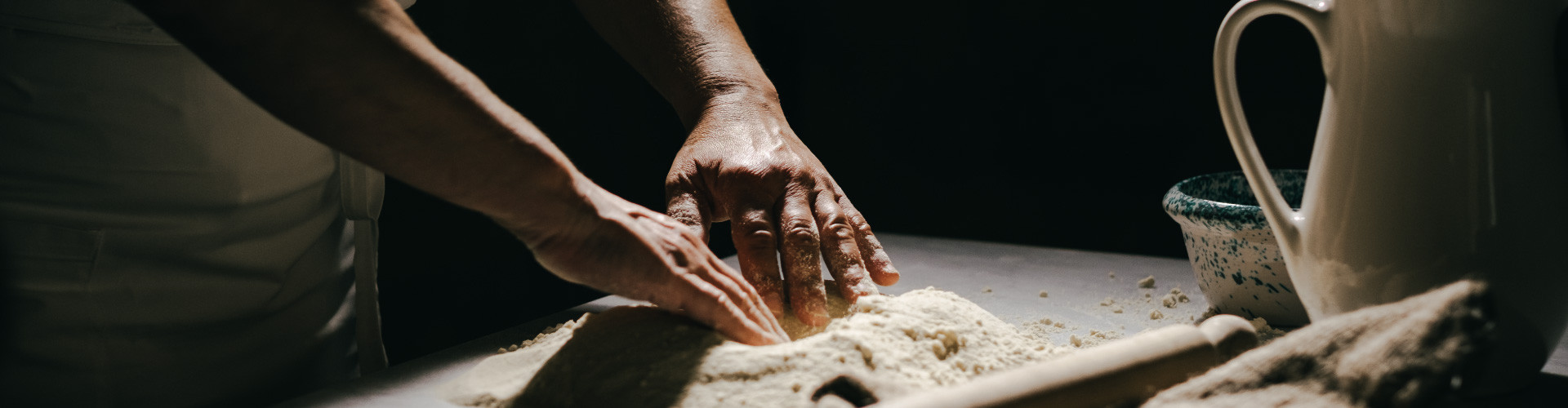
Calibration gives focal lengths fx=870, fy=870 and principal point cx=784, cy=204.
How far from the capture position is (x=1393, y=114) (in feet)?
1.96

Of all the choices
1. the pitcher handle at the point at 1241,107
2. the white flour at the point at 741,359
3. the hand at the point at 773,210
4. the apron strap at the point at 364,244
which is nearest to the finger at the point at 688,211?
the hand at the point at 773,210

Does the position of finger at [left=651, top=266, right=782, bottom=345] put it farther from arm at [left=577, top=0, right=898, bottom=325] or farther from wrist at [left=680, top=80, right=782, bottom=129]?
wrist at [left=680, top=80, right=782, bottom=129]

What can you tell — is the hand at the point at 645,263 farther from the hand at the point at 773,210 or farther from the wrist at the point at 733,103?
the wrist at the point at 733,103

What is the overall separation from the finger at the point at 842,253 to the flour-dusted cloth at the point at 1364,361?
405 mm

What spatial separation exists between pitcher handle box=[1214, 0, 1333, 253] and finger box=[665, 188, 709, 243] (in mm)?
481

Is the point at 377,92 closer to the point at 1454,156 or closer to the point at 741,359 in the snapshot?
the point at 741,359

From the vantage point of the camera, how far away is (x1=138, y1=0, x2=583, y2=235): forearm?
19.4 inches

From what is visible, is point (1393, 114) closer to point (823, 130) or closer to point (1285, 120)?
point (1285, 120)

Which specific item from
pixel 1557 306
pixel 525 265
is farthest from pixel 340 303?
pixel 1557 306

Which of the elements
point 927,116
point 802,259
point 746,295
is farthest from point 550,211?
point 927,116

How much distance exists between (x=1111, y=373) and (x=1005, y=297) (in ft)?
2.14

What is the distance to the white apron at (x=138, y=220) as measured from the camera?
2.55 feet

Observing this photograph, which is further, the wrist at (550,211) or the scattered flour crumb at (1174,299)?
the scattered flour crumb at (1174,299)

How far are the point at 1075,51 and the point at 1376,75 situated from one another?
1.18m
